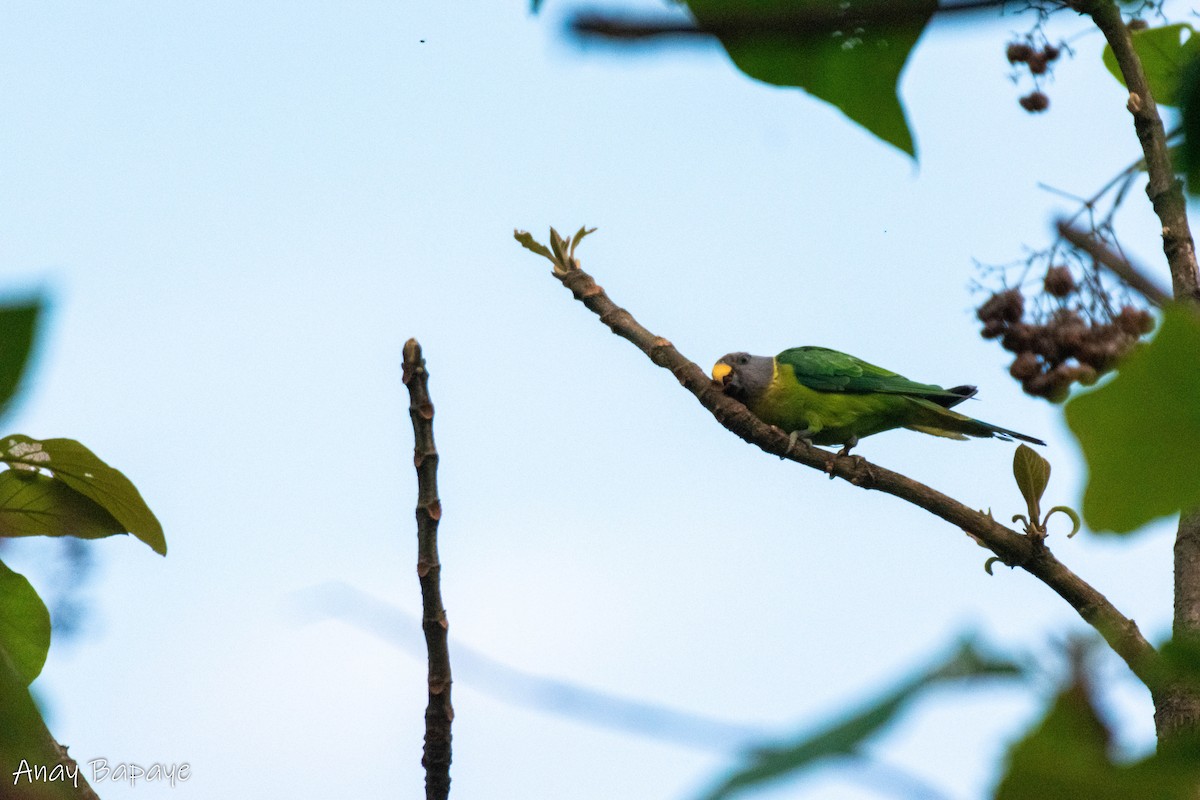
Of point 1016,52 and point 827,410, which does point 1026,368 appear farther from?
point 827,410

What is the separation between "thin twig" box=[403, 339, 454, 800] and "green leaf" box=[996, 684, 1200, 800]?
4.48 feet

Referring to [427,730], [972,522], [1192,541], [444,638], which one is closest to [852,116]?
[444,638]

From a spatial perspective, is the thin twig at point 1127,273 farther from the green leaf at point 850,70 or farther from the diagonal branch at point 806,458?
the diagonal branch at point 806,458

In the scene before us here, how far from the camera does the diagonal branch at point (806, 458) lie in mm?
2648

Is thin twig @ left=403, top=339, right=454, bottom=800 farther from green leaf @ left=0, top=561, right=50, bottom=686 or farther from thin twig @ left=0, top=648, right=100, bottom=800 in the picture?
thin twig @ left=0, top=648, right=100, bottom=800

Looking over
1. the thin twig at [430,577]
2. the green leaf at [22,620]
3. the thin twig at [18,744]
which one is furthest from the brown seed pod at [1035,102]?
the thin twig at [18,744]

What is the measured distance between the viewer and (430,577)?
183 cm

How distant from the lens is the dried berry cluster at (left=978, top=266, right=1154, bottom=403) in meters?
3.06

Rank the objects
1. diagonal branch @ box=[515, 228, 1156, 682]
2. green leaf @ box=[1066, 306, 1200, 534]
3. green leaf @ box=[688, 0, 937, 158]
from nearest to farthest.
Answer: green leaf @ box=[1066, 306, 1200, 534] < green leaf @ box=[688, 0, 937, 158] < diagonal branch @ box=[515, 228, 1156, 682]

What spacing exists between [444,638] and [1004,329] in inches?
87.2

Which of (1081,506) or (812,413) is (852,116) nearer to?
(1081,506)

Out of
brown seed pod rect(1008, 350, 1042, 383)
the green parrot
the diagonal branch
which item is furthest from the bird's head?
the diagonal branch

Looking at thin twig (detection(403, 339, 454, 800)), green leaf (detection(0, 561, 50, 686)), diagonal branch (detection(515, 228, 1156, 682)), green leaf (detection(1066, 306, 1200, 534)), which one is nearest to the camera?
green leaf (detection(1066, 306, 1200, 534))

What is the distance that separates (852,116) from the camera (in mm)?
933
